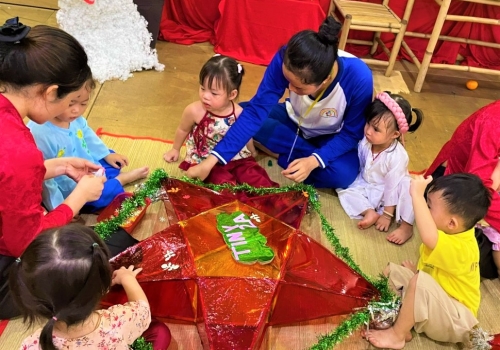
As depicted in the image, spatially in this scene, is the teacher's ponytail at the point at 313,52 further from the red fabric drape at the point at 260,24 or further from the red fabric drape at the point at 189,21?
the red fabric drape at the point at 189,21

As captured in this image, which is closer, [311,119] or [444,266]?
[444,266]

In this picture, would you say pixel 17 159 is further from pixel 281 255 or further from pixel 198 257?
pixel 281 255

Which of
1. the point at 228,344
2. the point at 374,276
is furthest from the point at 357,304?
the point at 228,344

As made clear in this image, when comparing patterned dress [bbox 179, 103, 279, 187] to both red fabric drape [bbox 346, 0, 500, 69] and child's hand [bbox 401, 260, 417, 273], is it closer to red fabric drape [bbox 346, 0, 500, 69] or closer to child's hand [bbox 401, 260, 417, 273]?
child's hand [bbox 401, 260, 417, 273]

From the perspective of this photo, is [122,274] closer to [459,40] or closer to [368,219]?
[368,219]

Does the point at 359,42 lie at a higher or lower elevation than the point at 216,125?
lower

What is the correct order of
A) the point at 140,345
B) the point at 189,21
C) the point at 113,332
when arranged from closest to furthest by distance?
the point at 113,332, the point at 140,345, the point at 189,21

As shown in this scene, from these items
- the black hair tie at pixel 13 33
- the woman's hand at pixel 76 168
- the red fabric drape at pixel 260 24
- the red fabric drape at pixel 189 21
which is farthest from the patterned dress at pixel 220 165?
the red fabric drape at pixel 189 21

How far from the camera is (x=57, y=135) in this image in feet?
4.58

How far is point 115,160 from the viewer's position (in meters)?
1.72

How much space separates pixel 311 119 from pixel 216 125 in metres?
0.38

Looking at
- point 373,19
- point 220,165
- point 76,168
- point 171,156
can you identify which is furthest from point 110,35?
point 373,19

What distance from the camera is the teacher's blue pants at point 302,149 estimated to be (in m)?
1.77

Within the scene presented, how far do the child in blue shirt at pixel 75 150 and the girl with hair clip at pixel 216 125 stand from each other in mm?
199
